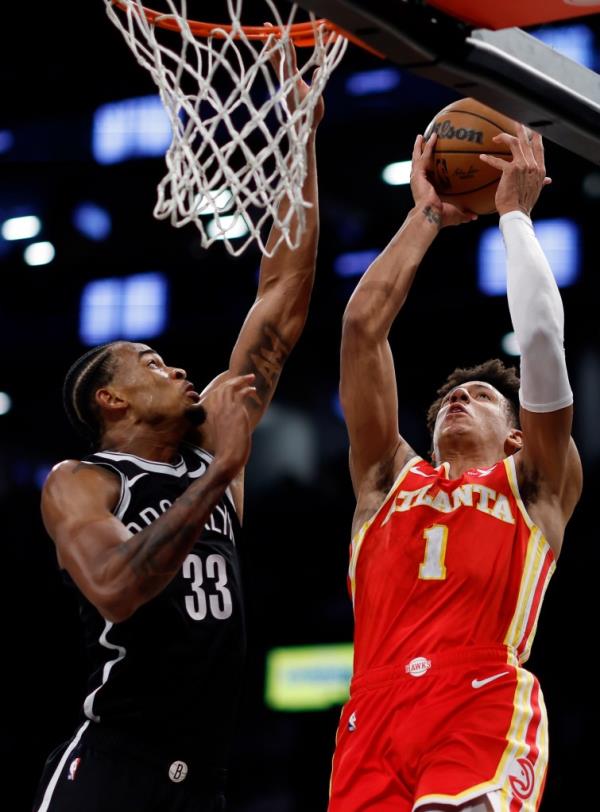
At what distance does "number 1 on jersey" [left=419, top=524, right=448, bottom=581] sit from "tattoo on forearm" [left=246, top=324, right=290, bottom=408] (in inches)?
28.3

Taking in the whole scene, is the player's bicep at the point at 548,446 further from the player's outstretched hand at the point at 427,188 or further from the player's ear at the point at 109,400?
the player's ear at the point at 109,400

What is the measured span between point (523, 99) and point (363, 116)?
213 inches

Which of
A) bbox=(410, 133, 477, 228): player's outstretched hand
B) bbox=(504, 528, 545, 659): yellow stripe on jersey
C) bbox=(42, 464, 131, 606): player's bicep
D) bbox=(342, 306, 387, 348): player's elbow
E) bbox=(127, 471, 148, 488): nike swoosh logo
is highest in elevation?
bbox=(410, 133, 477, 228): player's outstretched hand

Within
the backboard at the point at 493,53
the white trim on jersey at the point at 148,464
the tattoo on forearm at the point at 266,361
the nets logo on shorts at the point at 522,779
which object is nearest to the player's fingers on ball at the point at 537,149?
the backboard at the point at 493,53

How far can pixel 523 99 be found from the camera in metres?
2.88

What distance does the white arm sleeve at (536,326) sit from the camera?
339 cm

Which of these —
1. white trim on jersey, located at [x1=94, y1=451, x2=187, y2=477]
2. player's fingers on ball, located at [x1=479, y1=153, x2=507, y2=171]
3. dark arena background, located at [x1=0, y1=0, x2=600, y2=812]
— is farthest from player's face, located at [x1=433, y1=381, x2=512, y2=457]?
dark arena background, located at [x1=0, y1=0, x2=600, y2=812]

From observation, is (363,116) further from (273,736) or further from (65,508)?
(65,508)

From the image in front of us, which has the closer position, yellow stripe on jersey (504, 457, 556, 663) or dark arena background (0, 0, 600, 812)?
yellow stripe on jersey (504, 457, 556, 663)

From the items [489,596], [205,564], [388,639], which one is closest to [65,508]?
[205,564]

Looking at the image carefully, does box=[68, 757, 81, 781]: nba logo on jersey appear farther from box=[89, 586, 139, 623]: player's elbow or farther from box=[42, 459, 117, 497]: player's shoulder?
box=[42, 459, 117, 497]: player's shoulder

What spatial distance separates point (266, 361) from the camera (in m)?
3.92

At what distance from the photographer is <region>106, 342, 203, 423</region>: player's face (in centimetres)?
362

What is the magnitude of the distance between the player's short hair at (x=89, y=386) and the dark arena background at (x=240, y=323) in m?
4.52
